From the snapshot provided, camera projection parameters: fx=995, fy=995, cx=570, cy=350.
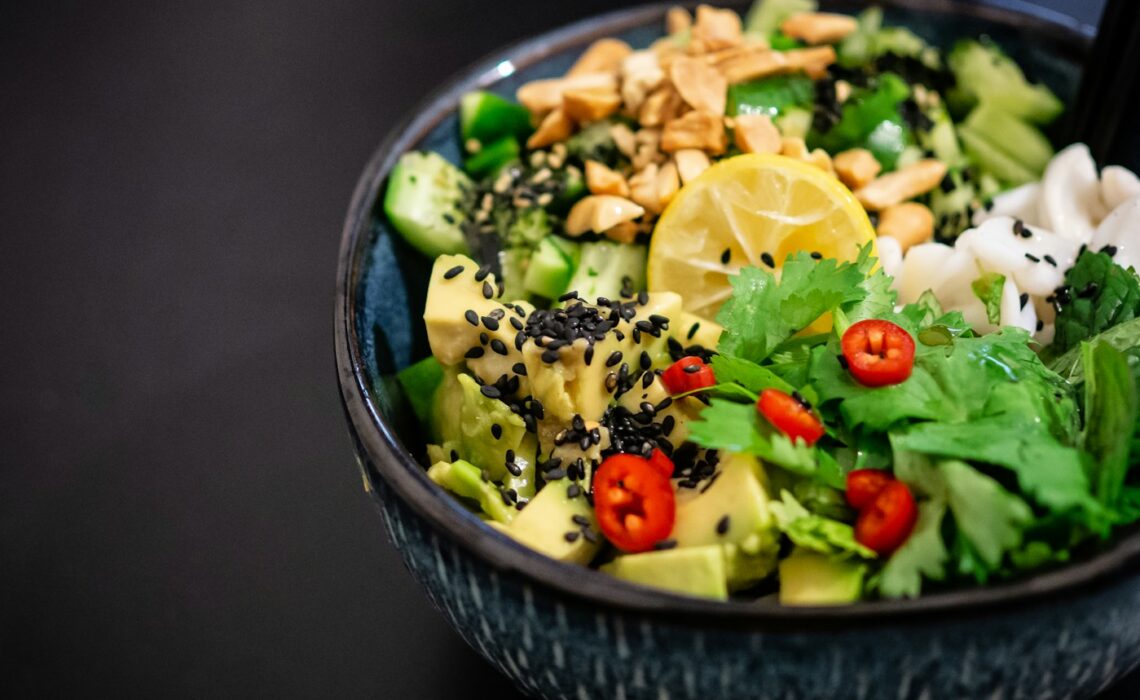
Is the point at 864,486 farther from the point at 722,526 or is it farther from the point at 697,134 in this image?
the point at 697,134

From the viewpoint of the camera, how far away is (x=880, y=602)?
103cm

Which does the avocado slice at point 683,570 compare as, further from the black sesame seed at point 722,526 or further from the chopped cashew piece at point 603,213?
the chopped cashew piece at point 603,213

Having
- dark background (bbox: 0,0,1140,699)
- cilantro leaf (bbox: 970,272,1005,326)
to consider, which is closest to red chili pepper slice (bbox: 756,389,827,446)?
cilantro leaf (bbox: 970,272,1005,326)

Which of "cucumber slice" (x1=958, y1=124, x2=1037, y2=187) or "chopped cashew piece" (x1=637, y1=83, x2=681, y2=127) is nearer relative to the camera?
"chopped cashew piece" (x1=637, y1=83, x2=681, y2=127)

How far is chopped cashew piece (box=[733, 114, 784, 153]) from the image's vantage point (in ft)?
6.01

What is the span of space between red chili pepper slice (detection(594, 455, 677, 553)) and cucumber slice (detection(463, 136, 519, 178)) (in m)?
0.92

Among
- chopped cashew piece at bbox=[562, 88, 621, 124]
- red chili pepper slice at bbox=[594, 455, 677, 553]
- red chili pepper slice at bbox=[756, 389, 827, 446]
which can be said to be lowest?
red chili pepper slice at bbox=[594, 455, 677, 553]

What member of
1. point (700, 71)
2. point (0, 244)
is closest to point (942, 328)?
point (700, 71)

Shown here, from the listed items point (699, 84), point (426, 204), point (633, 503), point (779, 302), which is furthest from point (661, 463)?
point (699, 84)

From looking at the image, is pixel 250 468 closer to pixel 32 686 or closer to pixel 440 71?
pixel 32 686

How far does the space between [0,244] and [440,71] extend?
1346mm

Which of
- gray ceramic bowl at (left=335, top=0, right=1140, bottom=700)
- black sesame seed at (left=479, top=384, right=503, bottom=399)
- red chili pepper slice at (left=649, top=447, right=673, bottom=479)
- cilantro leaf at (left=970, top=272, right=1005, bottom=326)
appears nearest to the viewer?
gray ceramic bowl at (left=335, top=0, right=1140, bottom=700)

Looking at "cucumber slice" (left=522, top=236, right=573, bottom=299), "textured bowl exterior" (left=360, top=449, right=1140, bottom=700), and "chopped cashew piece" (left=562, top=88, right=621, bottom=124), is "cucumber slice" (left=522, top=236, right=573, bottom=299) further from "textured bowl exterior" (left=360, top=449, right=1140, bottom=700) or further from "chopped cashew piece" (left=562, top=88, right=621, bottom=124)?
"textured bowl exterior" (left=360, top=449, right=1140, bottom=700)

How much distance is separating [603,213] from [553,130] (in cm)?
31
